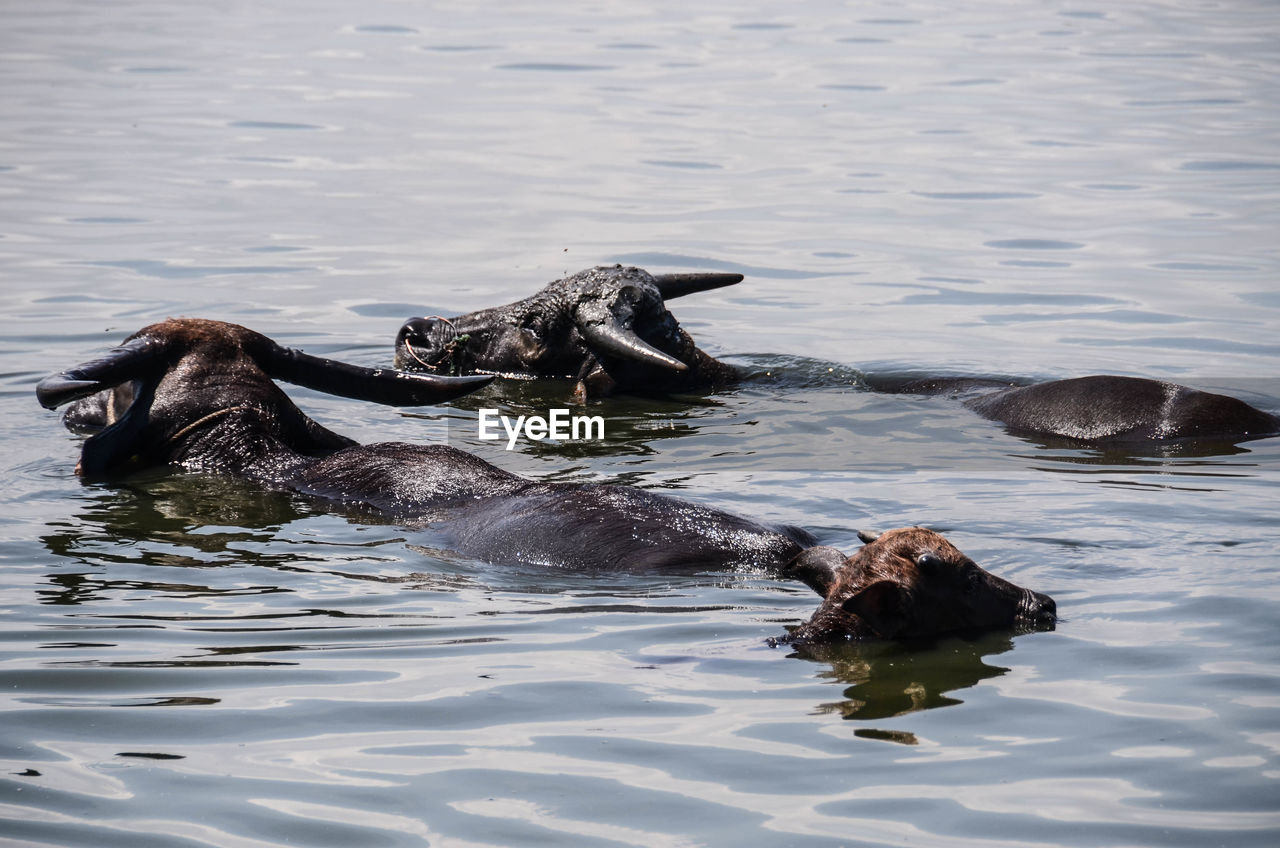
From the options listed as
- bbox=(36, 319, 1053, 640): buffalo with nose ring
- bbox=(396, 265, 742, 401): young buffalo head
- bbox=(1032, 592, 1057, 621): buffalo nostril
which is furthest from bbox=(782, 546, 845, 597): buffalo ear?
bbox=(396, 265, 742, 401): young buffalo head

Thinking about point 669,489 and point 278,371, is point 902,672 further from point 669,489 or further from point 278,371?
point 278,371

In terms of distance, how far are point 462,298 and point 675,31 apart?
21.2 metres

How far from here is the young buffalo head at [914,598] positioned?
5.95 meters

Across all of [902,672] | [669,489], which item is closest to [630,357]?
[669,489]

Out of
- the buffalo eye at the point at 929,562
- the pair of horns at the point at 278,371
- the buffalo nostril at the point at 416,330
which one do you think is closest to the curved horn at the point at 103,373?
the pair of horns at the point at 278,371

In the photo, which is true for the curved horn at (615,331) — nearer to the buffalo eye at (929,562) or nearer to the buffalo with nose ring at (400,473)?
the buffalo with nose ring at (400,473)

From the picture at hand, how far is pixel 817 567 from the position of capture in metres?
6.41

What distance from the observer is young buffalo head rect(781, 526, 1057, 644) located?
19.5ft

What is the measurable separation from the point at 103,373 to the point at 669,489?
2698 millimetres

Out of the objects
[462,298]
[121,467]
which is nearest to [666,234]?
[462,298]

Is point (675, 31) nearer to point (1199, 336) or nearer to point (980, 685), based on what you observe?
point (1199, 336)

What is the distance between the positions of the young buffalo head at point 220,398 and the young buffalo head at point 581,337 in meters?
2.55

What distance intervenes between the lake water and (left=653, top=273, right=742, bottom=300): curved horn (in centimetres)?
64

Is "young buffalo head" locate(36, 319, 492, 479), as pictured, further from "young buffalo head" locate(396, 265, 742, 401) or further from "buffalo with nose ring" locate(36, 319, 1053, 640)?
"young buffalo head" locate(396, 265, 742, 401)
